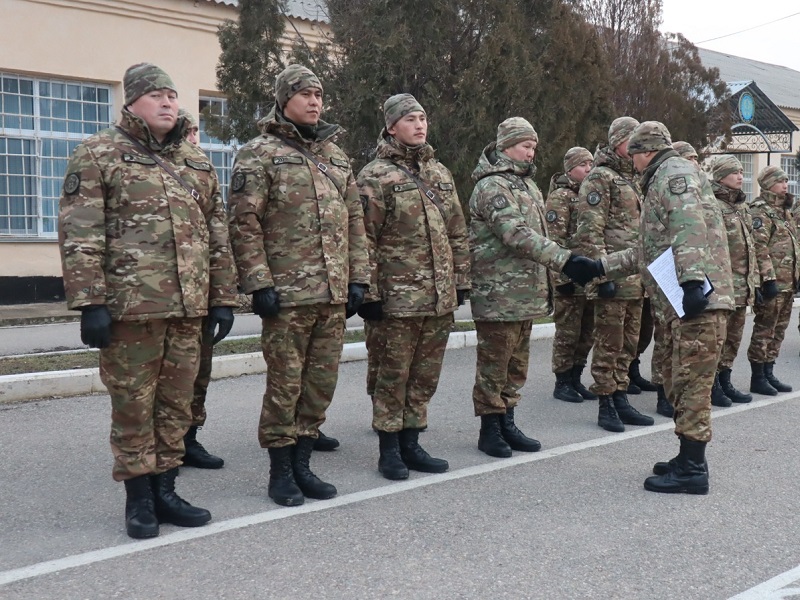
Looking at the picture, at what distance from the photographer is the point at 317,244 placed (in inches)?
189

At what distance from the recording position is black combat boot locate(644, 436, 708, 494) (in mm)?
5086

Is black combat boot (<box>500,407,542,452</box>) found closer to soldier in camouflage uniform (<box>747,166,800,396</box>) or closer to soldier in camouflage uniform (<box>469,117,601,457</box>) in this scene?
soldier in camouflage uniform (<box>469,117,601,457</box>)

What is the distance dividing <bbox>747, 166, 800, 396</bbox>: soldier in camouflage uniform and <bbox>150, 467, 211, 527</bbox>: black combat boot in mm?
5611

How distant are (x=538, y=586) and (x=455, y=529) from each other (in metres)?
0.75

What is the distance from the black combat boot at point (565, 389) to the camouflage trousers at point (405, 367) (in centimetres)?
256

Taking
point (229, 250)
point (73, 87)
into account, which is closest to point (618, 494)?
point (229, 250)

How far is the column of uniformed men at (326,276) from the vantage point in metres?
4.21

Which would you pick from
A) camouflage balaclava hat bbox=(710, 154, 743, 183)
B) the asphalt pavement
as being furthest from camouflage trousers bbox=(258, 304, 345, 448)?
camouflage balaclava hat bbox=(710, 154, 743, 183)

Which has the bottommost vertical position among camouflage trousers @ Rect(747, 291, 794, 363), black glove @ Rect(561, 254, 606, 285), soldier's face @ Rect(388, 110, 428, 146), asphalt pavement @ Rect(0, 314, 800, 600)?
asphalt pavement @ Rect(0, 314, 800, 600)

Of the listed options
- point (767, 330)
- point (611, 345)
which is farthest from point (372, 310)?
point (767, 330)

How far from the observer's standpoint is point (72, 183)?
163 inches

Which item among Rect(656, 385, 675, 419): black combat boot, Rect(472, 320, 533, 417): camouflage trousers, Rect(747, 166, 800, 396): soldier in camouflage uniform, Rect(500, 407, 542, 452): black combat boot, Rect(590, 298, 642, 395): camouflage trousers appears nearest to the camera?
Rect(472, 320, 533, 417): camouflage trousers

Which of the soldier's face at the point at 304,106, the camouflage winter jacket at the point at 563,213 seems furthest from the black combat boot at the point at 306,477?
the camouflage winter jacket at the point at 563,213

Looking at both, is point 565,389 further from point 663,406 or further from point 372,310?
point 372,310
